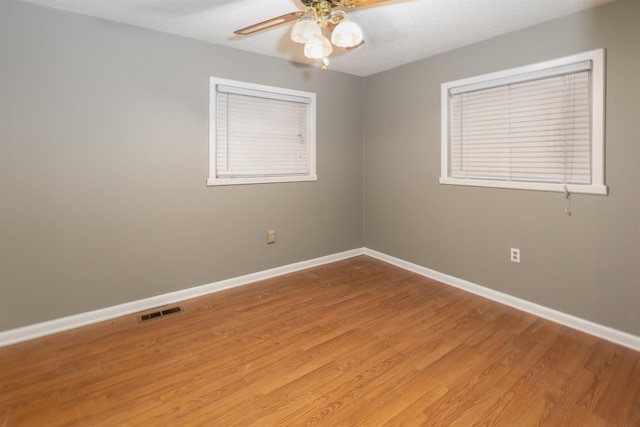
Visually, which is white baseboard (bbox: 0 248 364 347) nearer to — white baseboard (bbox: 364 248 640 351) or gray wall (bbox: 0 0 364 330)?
gray wall (bbox: 0 0 364 330)

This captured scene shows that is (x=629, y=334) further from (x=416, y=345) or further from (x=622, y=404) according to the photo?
(x=416, y=345)

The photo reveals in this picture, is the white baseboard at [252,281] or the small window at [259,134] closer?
the white baseboard at [252,281]

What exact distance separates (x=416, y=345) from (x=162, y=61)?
2.92 meters

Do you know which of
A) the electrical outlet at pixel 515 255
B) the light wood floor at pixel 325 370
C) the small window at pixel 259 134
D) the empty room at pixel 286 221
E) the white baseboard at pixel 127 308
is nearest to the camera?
the light wood floor at pixel 325 370

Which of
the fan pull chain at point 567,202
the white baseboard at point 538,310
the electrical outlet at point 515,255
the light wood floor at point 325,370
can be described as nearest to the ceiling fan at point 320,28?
the light wood floor at point 325,370

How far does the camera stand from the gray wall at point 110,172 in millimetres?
2217

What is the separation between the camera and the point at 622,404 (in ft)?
5.46

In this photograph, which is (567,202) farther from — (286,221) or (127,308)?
(127,308)

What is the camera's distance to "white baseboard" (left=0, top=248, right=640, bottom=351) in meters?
2.24

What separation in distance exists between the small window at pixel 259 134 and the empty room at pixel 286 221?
0.9 inches

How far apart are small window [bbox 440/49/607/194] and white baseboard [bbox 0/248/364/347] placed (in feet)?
6.56

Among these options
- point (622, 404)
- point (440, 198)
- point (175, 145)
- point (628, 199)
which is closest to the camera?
point (622, 404)

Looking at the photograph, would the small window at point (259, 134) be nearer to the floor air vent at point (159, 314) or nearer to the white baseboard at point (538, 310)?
the floor air vent at point (159, 314)

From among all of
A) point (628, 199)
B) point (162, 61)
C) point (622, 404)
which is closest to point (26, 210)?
point (162, 61)
